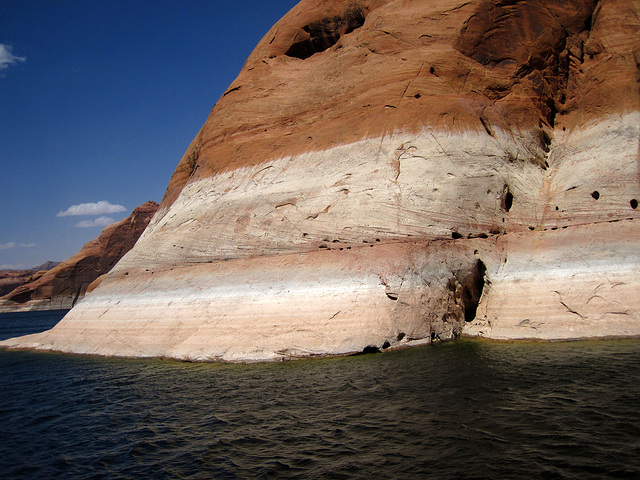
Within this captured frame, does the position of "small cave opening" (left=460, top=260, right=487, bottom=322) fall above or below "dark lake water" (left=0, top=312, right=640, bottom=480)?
above

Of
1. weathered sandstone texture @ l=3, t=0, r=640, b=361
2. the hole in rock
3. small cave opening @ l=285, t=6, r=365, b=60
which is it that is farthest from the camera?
small cave opening @ l=285, t=6, r=365, b=60

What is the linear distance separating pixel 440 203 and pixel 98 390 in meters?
10.3

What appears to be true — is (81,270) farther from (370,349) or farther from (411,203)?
(370,349)

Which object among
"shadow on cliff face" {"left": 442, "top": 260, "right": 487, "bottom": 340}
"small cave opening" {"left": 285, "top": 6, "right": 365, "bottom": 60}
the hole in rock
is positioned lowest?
the hole in rock

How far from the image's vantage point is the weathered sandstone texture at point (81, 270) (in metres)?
63.2

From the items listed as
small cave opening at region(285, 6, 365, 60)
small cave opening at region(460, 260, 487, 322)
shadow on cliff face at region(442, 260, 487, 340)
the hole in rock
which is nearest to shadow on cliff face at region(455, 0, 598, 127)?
small cave opening at region(285, 6, 365, 60)

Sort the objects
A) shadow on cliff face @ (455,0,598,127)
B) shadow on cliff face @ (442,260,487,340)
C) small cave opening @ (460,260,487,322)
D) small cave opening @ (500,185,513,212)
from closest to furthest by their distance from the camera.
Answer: shadow on cliff face @ (442,260,487,340) < small cave opening @ (460,260,487,322) < small cave opening @ (500,185,513,212) < shadow on cliff face @ (455,0,598,127)

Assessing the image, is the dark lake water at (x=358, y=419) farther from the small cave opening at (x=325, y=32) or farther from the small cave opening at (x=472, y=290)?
the small cave opening at (x=325, y=32)

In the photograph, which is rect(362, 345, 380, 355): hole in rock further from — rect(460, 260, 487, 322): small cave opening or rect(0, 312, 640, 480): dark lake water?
rect(460, 260, 487, 322): small cave opening

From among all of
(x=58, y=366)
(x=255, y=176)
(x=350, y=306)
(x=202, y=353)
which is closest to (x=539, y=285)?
(x=350, y=306)

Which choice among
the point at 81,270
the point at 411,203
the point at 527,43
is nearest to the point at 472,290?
the point at 411,203

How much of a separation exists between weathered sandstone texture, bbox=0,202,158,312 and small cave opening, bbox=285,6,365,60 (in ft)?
171

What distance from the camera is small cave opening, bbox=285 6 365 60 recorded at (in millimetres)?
18812

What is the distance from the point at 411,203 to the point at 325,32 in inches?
428
